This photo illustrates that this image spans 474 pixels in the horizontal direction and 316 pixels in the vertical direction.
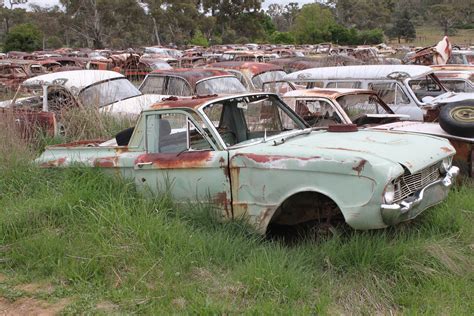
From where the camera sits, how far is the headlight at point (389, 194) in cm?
431

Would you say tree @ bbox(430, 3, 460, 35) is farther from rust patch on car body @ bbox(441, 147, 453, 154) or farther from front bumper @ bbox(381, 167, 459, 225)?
front bumper @ bbox(381, 167, 459, 225)

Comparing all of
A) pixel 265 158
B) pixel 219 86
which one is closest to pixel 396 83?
pixel 219 86

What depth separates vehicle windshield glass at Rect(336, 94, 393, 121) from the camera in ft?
25.8

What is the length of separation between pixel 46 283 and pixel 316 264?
7.29 ft

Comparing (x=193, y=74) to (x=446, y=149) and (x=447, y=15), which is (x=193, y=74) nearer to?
(x=446, y=149)

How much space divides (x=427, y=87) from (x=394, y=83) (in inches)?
62.0

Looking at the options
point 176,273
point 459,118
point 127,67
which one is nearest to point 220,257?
point 176,273

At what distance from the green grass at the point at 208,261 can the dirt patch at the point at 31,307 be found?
5 centimetres

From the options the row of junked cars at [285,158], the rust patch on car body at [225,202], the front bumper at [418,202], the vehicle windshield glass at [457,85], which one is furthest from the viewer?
the vehicle windshield glass at [457,85]

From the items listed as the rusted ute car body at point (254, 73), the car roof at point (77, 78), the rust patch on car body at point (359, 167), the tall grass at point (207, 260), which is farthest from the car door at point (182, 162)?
the rusted ute car body at point (254, 73)

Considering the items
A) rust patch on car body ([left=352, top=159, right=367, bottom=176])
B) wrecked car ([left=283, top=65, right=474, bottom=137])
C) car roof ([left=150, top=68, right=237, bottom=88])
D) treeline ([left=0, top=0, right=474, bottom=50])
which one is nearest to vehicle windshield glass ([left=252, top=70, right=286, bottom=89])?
car roof ([left=150, top=68, right=237, bottom=88])

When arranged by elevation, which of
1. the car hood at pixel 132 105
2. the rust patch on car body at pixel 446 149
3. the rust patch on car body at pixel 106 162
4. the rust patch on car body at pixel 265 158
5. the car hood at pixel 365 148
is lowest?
the rust patch on car body at pixel 106 162

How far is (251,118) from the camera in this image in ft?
20.0

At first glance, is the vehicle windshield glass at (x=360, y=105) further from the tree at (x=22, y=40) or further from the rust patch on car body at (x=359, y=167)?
the tree at (x=22, y=40)
